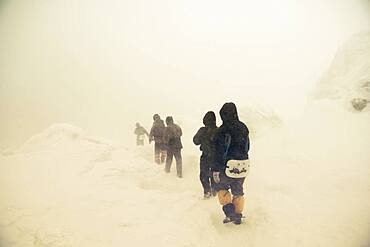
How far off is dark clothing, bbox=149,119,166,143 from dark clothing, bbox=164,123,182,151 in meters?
0.04

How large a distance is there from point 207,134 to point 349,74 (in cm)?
187

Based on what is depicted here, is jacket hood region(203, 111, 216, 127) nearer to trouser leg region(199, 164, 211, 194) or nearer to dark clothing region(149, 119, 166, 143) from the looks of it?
Result: trouser leg region(199, 164, 211, 194)

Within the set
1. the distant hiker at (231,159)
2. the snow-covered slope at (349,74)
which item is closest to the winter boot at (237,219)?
the distant hiker at (231,159)

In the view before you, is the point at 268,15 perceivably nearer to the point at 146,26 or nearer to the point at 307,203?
the point at 146,26

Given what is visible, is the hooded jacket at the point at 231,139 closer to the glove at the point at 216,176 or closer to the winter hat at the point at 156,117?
the glove at the point at 216,176

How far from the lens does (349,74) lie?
4.30 meters

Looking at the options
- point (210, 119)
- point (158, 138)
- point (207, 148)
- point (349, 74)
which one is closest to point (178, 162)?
point (158, 138)

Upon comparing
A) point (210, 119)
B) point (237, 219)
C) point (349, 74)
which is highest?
point (349, 74)

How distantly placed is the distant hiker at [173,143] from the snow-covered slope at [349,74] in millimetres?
1447

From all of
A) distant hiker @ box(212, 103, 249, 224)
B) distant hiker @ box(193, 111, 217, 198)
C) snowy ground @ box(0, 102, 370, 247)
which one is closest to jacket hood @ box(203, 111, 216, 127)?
distant hiker @ box(193, 111, 217, 198)

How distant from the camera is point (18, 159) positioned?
362 centimetres

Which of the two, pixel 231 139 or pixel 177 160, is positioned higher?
pixel 231 139

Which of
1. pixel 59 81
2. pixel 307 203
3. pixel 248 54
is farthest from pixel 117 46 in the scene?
pixel 307 203

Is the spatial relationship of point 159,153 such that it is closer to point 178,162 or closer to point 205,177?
point 178,162
